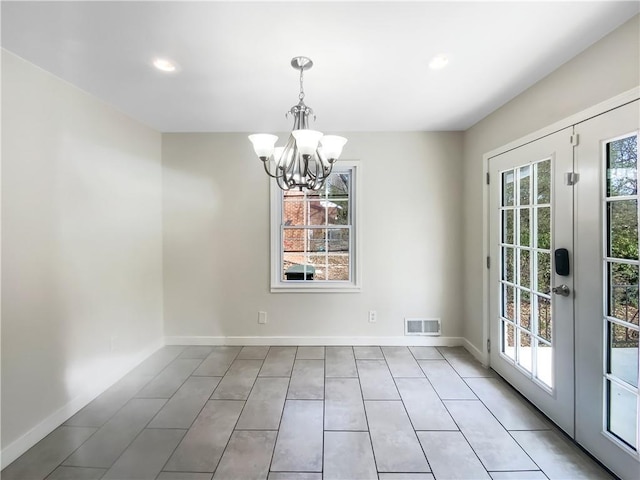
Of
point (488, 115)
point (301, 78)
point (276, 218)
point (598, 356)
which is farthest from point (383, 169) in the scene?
point (598, 356)

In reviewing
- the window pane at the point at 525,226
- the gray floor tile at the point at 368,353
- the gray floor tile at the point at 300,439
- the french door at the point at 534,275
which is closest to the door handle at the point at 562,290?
the french door at the point at 534,275

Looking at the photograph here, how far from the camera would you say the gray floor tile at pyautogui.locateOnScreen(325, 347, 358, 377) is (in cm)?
275

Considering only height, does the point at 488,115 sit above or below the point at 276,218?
above

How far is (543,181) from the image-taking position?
211cm

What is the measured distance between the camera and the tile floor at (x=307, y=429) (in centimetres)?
166

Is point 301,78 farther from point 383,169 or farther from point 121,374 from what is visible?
point 121,374

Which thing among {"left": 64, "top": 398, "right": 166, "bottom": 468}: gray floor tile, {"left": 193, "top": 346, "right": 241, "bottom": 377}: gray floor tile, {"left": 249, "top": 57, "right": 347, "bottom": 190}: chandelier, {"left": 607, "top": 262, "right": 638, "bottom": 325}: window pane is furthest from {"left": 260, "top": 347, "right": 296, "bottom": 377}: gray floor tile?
{"left": 607, "top": 262, "right": 638, "bottom": 325}: window pane

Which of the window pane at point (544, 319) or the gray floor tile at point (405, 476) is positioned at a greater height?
the window pane at point (544, 319)

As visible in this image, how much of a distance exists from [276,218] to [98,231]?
66.0 inches

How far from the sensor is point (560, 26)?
1.56 meters

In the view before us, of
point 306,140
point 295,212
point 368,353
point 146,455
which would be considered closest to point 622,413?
point 368,353

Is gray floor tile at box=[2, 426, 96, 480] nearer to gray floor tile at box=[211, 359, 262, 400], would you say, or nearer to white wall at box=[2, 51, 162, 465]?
white wall at box=[2, 51, 162, 465]

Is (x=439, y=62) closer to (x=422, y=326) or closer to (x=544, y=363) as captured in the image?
(x=544, y=363)

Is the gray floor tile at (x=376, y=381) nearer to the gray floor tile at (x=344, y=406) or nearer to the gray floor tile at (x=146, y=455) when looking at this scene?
the gray floor tile at (x=344, y=406)
